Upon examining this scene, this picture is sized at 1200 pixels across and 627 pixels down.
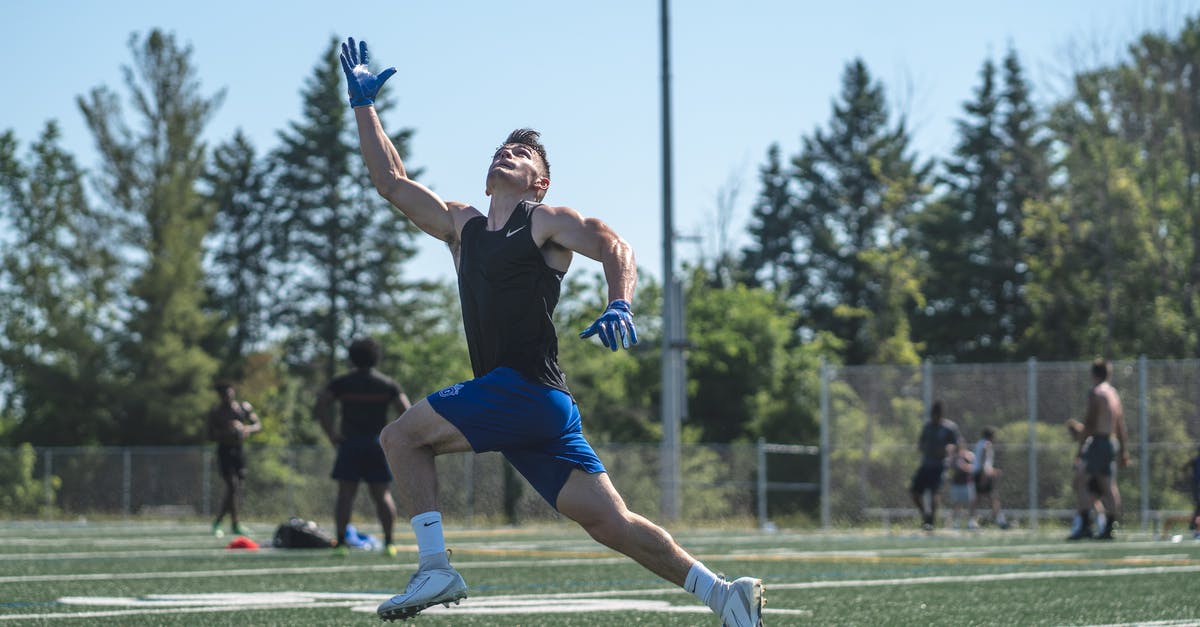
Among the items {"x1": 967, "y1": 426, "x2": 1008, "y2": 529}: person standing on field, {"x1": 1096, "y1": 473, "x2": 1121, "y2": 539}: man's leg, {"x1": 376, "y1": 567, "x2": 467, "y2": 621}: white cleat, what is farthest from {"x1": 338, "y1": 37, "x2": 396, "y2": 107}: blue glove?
{"x1": 967, "y1": 426, "x2": 1008, "y2": 529}: person standing on field

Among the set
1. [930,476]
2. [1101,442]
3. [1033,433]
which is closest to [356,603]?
[1101,442]

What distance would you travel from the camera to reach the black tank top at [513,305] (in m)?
5.77

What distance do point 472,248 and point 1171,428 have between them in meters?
21.6

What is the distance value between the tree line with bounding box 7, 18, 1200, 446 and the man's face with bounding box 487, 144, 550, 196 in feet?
120

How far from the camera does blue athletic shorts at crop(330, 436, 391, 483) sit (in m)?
14.4

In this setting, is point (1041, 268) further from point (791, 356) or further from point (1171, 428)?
point (1171, 428)

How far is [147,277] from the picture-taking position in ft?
159

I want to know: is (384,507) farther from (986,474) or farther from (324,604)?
(986,474)

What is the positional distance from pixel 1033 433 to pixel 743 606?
844 inches

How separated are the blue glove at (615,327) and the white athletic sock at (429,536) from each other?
0.91 m

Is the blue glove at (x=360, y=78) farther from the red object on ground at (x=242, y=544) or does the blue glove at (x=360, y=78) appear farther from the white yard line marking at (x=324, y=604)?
the red object on ground at (x=242, y=544)

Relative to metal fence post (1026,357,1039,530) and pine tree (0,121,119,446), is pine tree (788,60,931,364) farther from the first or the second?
metal fence post (1026,357,1039,530)

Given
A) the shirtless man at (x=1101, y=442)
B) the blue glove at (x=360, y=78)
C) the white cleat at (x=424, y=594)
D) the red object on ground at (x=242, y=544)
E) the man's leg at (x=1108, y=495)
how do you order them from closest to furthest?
the white cleat at (x=424, y=594), the blue glove at (x=360, y=78), the red object on ground at (x=242, y=544), the shirtless man at (x=1101, y=442), the man's leg at (x=1108, y=495)

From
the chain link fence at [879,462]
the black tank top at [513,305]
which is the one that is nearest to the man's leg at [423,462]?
the black tank top at [513,305]
